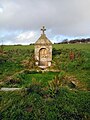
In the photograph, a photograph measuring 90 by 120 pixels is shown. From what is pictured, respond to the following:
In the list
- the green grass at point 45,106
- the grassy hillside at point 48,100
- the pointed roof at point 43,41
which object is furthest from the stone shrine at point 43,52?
the green grass at point 45,106

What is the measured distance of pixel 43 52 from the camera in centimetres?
2889

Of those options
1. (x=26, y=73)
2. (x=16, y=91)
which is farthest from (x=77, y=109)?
(x=26, y=73)

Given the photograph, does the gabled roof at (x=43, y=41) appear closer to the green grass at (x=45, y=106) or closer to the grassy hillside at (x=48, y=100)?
the grassy hillside at (x=48, y=100)

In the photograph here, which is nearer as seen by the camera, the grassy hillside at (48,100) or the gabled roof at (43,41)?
the grassy hillside at (48,100)

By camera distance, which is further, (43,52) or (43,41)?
(43,52)

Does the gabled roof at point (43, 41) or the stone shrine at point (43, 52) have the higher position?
the gabled roof at point (43, 41)

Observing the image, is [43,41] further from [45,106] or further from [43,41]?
[45,106]

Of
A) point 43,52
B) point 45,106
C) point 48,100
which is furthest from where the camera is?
point 43,52

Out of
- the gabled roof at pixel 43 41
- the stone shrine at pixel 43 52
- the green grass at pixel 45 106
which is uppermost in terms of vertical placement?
the gabled roof at pixel 43 41

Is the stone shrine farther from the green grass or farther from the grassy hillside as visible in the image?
the green grass

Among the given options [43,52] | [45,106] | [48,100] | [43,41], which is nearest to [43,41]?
[43,41]

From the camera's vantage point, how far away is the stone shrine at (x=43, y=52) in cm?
2853

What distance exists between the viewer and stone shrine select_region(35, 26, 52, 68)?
28531 mm

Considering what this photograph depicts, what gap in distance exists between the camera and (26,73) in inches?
1006
